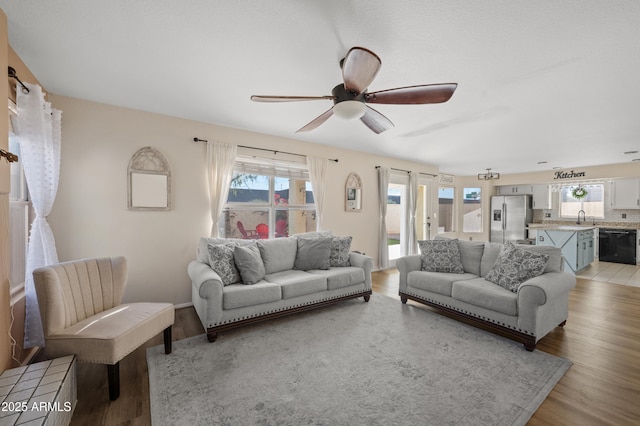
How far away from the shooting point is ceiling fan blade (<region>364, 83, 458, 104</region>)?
6.09ft

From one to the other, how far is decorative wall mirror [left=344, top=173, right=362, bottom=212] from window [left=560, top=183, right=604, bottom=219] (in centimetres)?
660

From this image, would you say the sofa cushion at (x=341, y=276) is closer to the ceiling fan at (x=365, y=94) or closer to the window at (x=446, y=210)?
the ceiling fan at (x=365, y=94)

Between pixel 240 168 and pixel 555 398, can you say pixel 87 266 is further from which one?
pixel 555 398

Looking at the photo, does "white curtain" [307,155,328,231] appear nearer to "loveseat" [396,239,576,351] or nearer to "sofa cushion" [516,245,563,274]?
"loveseat" [396,239,576,351]

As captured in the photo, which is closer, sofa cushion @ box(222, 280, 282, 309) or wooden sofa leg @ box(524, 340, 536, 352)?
wooden sofa leg @ box(524, 340, 536, 352)

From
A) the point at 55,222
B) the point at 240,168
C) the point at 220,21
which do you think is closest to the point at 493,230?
the point at 240,168

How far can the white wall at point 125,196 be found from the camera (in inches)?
116

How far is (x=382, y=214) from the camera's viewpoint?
224 inches

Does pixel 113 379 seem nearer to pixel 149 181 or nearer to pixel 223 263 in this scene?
pixel 223 263

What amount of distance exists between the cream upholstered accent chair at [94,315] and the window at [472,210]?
905 cm

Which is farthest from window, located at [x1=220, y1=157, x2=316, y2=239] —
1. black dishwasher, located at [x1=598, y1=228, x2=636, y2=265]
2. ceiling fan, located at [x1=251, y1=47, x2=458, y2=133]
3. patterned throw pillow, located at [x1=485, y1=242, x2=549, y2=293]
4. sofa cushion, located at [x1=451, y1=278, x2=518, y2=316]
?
black dishwasher, located at [x1=598, y1=228, x2=636, y2=265]

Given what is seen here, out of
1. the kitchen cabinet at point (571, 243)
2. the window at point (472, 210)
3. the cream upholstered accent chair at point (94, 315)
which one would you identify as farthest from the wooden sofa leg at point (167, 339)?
the window at point (472, 210)

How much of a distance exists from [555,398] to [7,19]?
4446mm

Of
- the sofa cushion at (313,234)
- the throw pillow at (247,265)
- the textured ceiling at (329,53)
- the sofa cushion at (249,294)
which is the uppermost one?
the textured ceiling at (329,53)
